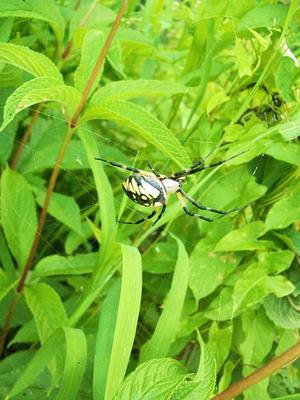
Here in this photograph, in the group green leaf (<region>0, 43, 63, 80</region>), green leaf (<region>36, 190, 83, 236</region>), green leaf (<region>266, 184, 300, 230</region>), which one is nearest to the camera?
green leaf (<region>0, 43, 63, 80</region>)

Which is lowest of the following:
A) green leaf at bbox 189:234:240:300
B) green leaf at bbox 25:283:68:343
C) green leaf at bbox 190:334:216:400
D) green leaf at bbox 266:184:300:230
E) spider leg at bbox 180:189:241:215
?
green leaf at bbox 25:283:68:343

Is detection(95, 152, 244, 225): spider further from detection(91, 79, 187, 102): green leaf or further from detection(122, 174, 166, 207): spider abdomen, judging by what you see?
detection(91, 79, 187, 102): green leaf

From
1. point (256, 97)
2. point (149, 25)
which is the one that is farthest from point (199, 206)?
point (149, 25)

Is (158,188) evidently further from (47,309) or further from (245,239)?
(47,309)

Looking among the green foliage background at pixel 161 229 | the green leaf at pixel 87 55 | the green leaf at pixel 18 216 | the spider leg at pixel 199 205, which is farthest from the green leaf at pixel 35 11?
the spider leg at pixel 199 205

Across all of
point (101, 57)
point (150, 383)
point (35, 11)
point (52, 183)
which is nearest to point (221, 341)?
point (150, 383)

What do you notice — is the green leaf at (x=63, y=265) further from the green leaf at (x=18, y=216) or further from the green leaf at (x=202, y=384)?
the green leaf at (x=202, y=384)

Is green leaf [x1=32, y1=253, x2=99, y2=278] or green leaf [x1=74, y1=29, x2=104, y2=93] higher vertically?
green leaf [x1=74, y1=29, x2=104, y2=93]

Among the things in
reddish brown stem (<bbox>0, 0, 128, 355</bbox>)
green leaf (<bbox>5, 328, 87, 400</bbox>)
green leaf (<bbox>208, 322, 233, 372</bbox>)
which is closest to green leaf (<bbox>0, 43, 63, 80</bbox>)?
reddish brown stem (<bbox>0, 0, 128, 355</bbox>)
